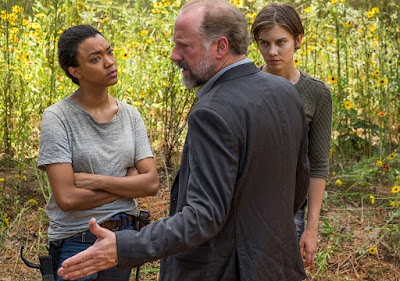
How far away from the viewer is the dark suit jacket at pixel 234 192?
1492 mm

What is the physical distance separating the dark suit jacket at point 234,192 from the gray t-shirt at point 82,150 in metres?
0.81

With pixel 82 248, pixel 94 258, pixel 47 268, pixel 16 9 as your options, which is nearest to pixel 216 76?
pixel 94 258

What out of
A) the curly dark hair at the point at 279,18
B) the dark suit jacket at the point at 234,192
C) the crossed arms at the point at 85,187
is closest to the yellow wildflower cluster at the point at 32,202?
the crossed arms at the point at 85,187

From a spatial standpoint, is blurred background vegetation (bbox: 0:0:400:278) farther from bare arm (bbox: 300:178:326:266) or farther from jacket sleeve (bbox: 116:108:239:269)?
jacket sleeve (bbox: 116:108:239:269)

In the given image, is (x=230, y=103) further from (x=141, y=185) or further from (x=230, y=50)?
(x=141, y=185)

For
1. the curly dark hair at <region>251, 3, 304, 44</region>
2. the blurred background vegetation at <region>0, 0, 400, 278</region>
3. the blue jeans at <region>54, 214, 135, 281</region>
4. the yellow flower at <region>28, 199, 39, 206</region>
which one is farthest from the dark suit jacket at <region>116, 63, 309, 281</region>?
the yellow flower at <region>28, 199, 39, 206</region>

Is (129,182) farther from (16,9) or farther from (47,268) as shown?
(16,9)

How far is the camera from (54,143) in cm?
240

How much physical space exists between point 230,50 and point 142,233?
651 millimetres

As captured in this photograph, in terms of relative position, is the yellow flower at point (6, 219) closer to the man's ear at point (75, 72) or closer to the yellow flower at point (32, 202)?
the yellow flower at point (32, 202)

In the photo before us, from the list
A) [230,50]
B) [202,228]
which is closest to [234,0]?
[230,50]

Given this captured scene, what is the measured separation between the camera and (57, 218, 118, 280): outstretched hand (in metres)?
1.45

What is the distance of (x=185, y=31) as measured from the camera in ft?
5.74

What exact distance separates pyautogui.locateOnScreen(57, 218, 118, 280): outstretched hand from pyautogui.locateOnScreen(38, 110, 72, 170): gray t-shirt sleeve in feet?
3.23
